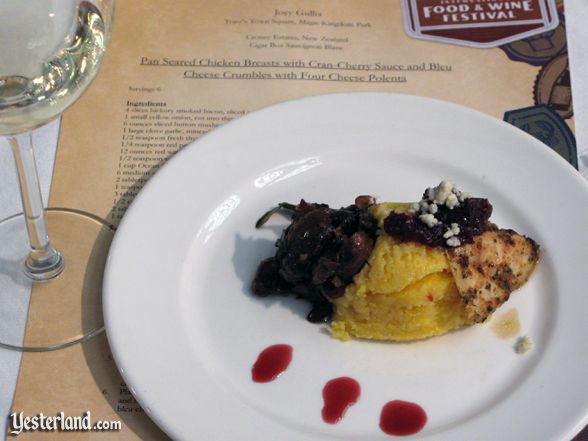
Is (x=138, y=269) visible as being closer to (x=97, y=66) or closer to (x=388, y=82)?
(x=97, y=66)

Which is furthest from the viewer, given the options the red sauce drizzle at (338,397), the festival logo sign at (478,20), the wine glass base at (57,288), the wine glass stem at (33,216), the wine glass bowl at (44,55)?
the festival logo sign at (478,20)

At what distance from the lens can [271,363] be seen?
2.04m

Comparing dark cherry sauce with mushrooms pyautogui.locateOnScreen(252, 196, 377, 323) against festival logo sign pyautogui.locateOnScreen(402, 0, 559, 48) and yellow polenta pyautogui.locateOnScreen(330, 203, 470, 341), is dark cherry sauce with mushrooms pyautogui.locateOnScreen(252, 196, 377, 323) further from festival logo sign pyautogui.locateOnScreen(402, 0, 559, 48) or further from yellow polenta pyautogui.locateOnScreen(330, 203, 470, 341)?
festival logo sign pyautogui.locateOnScreen(402, 0, 559, 48)

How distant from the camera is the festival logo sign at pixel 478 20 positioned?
3.11 m

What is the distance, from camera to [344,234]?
2.16m

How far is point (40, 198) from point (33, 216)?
0.06 m

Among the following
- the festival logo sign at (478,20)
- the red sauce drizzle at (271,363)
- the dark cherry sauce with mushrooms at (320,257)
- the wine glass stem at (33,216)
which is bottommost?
the red sauce drizzle at (271,363)

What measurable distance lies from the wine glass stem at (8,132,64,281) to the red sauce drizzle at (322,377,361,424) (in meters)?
0.94

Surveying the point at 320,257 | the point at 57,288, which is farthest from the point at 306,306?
the point at 57,288

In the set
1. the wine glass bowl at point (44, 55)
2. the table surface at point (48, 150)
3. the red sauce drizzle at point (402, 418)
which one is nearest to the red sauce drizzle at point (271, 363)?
the red sauce drizzle at point (402, 418)

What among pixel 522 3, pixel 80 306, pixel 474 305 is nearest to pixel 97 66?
pixel 80 306

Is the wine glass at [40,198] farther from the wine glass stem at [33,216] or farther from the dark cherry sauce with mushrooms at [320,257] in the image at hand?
the dark cherry sauce with mushrooms at [320,257]

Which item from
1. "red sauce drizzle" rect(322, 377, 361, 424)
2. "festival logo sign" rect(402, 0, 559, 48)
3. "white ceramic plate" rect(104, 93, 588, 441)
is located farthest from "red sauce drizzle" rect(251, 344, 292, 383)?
"festival logo sign" rect(402, 0, 559, 48)

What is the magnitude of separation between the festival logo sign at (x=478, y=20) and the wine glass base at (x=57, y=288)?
1.57 m
